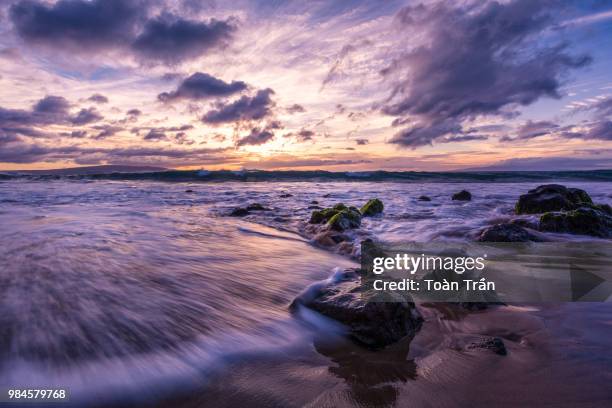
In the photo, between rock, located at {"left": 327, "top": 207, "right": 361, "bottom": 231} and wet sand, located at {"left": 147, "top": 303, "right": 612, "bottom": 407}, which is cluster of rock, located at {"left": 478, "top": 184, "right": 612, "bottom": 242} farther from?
wet sand, located at {"left": 147, "top": 303, "right": 612, "bottom": 407}

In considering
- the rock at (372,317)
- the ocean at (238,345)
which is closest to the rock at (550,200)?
the ocean at (238,345)

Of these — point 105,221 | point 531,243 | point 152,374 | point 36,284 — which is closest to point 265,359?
point 152,374

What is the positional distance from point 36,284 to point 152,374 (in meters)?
2.21

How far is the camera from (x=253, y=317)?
118 inches

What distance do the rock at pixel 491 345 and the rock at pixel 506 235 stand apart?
364 centimetres

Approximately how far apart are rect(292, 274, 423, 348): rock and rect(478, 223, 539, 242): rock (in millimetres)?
3599

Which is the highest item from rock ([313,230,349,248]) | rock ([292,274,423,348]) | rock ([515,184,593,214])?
rock ([515,184,593,214])

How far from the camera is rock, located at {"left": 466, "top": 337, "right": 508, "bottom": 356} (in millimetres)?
2328

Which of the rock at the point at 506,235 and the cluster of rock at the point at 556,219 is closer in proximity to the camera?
the rock at the point at 506,235

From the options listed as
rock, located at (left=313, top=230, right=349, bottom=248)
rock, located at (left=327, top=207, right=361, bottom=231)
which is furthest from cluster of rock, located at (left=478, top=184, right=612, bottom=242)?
rock, located at (left=327, top=207, right=361, bottom=231)

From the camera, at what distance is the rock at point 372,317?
2492 mm

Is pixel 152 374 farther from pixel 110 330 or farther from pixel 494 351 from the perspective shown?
pixel 494 351

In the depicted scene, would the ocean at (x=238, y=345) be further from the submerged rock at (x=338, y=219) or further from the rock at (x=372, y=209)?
the rock at (x=372, y=209)

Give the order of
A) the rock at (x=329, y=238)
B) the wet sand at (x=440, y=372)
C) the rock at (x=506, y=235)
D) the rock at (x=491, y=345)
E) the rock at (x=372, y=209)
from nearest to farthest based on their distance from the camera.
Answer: the wet sand at (x=440, y=372), the rock at (x=491, y=345), the rock at (x=506, y=235), the rock at (x=329, y=238), the rock at (x=372, y=209)
